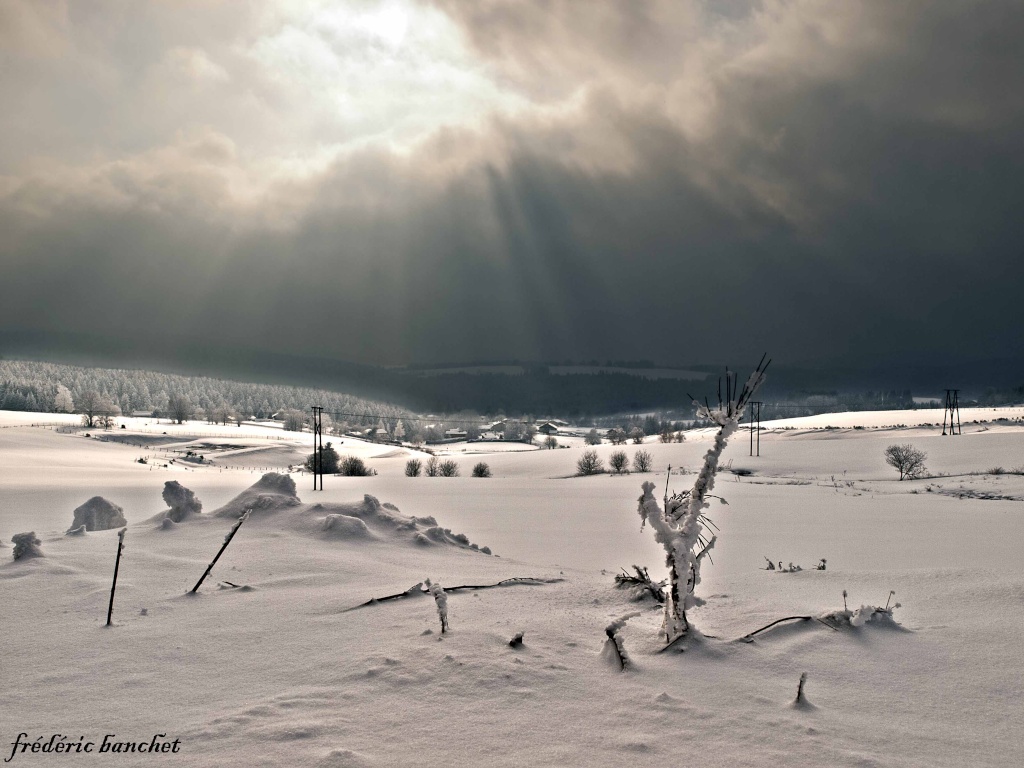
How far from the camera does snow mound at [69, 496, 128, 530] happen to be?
11.6 m

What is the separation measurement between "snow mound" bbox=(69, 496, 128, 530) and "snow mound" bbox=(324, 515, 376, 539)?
14.7 ft

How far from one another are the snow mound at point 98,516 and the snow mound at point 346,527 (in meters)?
4.49

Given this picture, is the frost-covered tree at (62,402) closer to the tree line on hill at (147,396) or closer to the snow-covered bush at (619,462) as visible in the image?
the tree line on hill at (147,396)

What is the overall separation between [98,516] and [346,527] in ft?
16.7

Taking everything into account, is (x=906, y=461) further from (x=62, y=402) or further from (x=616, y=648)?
(x=62, y=402)

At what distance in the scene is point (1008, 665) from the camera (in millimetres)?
5066

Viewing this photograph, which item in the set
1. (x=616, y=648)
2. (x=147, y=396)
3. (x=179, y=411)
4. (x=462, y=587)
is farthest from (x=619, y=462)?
(x=147, y=396)

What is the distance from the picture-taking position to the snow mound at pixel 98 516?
11.6 meters

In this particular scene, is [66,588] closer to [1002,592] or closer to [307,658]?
[307,658]

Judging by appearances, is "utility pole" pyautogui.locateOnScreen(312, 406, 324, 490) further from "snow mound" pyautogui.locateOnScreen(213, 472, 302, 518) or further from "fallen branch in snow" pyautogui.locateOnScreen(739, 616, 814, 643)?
"fallen branch in snow" pyautogui.locateOnScreen(739, 616, 814, 643)

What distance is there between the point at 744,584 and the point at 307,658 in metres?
5.23

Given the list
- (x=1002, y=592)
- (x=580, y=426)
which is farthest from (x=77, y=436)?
(x=580, y=426)

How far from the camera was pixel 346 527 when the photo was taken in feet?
32.6

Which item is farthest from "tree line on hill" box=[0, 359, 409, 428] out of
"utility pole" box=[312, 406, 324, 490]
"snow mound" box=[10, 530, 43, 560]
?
"snow mound" box=[10, 530, 43, 560]
